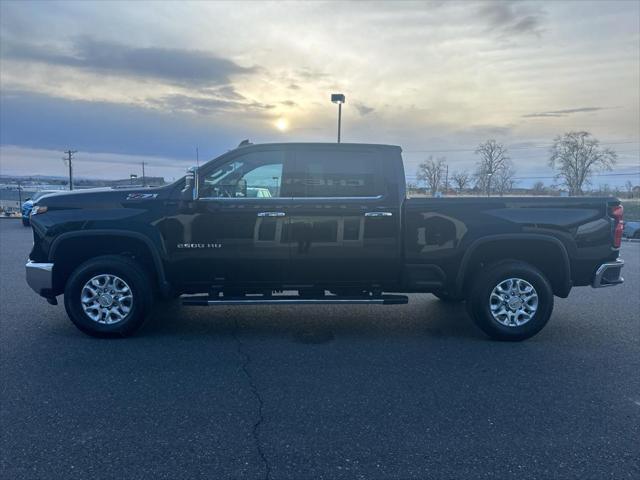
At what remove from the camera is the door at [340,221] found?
213 inches

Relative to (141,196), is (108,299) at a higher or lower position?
lower

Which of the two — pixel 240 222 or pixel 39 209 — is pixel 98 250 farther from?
pixel 240 222

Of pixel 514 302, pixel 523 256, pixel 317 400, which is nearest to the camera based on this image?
pixel 317 400

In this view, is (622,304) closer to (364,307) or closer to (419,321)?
(419,321)

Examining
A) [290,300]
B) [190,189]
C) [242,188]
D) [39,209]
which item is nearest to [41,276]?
[39,209]

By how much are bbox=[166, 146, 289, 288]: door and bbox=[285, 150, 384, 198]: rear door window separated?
7.5 inches

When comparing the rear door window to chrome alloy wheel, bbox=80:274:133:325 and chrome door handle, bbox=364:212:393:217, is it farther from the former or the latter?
chrome alloy wheel, bbox=80:274:133:325

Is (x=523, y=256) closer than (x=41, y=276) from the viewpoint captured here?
No

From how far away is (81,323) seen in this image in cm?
534

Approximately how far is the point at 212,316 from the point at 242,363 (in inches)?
72.1

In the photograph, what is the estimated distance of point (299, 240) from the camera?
542 cm

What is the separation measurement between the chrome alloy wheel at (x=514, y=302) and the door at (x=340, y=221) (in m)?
1.14

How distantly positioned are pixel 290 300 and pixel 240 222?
103 centimetres

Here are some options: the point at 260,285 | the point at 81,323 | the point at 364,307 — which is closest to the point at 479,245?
the point at 364,307
